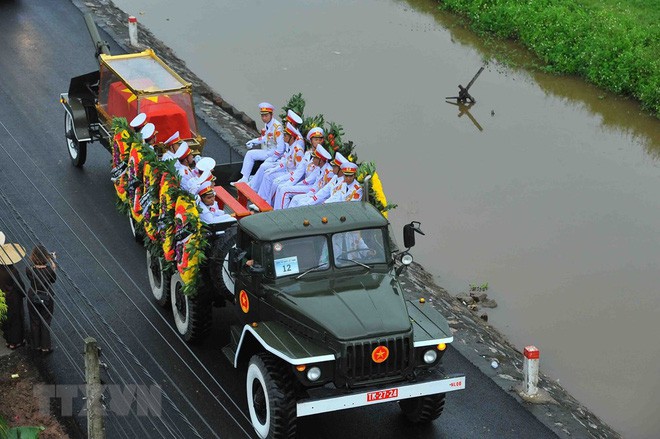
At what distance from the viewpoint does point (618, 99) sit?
83.3ft

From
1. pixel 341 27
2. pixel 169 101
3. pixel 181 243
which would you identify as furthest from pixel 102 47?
pixel 341 27

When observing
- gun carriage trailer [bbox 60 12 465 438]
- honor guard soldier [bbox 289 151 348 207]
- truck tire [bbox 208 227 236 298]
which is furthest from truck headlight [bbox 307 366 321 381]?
honor guard soldier [bbox 289 151 348 207]

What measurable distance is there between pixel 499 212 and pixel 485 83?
6.92 metres

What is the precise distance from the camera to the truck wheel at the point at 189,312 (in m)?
13.1

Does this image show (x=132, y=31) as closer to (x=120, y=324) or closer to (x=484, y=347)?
(x=120, y=324)

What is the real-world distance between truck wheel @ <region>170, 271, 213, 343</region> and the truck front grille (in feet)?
9.39

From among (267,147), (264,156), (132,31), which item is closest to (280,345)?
(264,156)

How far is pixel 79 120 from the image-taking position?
17.7m

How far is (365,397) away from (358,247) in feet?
5.57

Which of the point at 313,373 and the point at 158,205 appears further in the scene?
the point at 158,205

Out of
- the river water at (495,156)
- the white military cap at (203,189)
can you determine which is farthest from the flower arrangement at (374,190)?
the river water at (495,156)

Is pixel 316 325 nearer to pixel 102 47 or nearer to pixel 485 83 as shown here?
pixel 102 47

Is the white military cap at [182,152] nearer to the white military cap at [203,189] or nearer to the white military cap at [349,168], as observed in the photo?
the white military cap at [203,189]

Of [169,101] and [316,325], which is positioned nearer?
[316,325]
